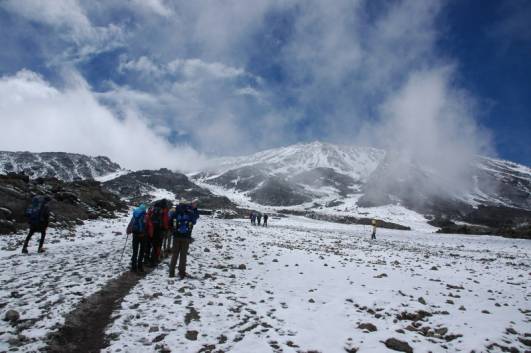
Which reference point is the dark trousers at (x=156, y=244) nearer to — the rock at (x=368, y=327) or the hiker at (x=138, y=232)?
the hiker at (x=138, y=232)

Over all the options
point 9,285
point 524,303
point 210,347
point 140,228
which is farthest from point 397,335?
point 9,285

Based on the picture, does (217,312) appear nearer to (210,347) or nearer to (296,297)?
(210,347)

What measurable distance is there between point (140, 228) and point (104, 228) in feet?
51.6

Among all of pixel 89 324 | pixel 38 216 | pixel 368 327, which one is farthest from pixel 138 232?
pixel 368 327

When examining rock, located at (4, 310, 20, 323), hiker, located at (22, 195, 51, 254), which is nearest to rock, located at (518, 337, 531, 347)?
rock, located at (4, 310, 20, 323)

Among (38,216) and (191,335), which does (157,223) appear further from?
(191,335)

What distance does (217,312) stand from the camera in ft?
30.6

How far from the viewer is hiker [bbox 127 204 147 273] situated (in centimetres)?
1359

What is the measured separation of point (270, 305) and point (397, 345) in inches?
159

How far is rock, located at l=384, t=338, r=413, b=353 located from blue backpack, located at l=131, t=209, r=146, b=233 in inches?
408

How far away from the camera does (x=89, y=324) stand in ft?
26.0

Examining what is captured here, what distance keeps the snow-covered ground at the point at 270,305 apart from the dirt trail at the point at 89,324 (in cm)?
27

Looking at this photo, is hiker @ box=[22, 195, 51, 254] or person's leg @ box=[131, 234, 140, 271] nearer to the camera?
person's leg @ box=[131, 234, 140, 271]

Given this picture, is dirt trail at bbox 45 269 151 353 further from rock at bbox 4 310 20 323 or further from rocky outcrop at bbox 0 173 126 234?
rocky outcrop at bbox 0 173 126 234
